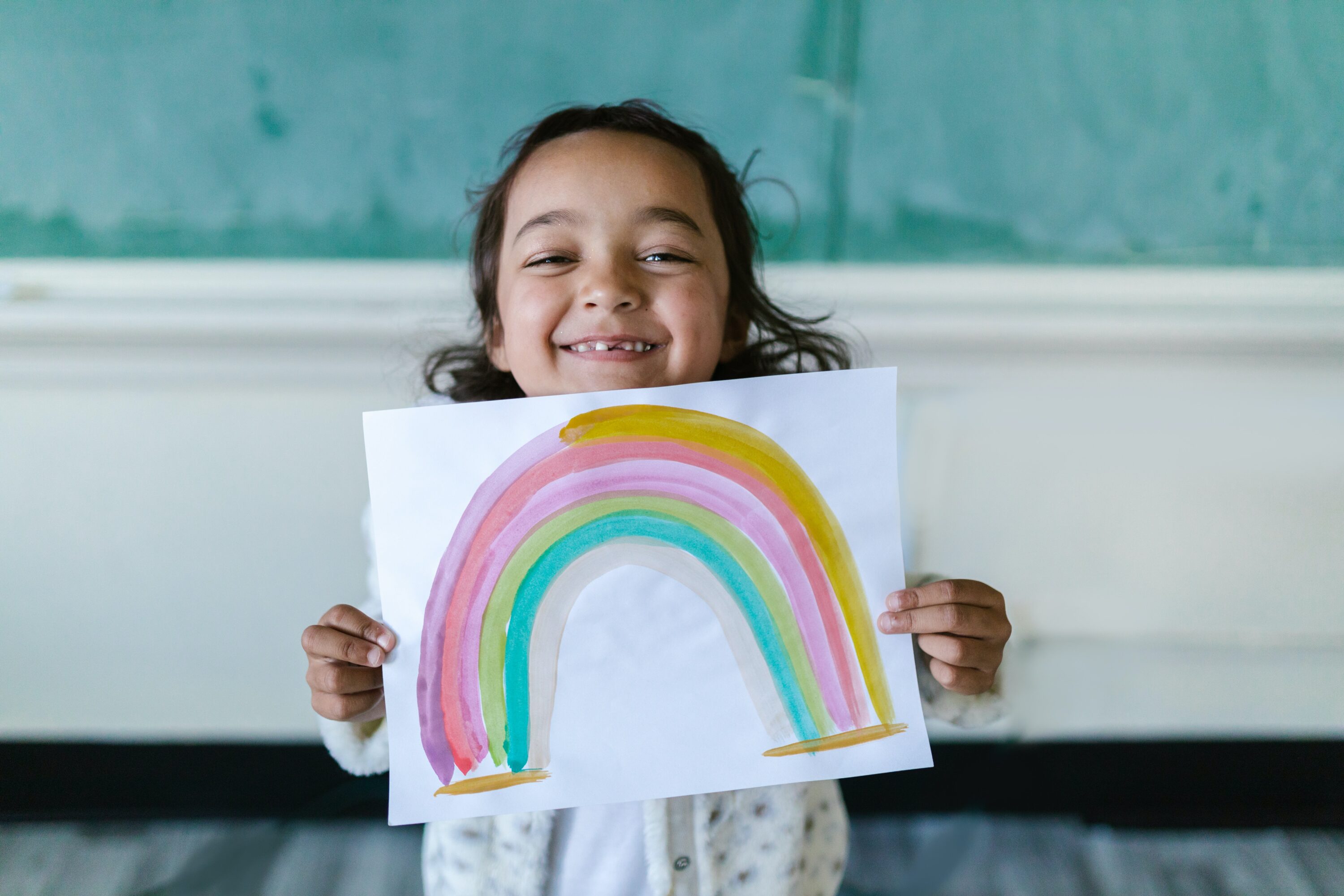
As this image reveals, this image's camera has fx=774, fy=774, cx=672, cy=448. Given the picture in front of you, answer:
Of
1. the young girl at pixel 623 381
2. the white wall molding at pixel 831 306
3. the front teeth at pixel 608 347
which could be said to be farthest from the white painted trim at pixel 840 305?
the front teeth at pixel 608 347

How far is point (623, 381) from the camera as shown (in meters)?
0.53

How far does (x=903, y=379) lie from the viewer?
2.96 ft

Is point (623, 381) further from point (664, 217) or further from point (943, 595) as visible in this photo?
point (943, 595)

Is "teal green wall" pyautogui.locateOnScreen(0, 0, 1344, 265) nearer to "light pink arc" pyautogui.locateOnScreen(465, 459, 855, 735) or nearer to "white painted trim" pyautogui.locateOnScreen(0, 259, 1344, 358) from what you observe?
"white painted trim" pyautogui.locateOnScreen(0, 259, 1344, 358)

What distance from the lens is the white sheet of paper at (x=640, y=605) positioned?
50cm

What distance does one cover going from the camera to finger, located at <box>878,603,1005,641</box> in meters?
0.50

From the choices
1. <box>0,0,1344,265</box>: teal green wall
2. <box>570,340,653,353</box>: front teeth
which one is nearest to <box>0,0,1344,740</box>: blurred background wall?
<box>0,0,1344,265</box>: teal green wall

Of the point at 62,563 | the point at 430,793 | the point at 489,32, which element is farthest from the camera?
the point at 62,563

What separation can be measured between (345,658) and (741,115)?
68 centimetres

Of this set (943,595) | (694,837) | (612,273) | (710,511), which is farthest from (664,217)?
(694,837)

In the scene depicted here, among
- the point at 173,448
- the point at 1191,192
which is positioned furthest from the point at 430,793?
the point at 1191,192

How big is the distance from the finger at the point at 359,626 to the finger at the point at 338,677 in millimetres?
23

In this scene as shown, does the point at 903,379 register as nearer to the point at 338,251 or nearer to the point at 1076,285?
the point at 1076,285

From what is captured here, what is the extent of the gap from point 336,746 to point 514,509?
9.2 inches
